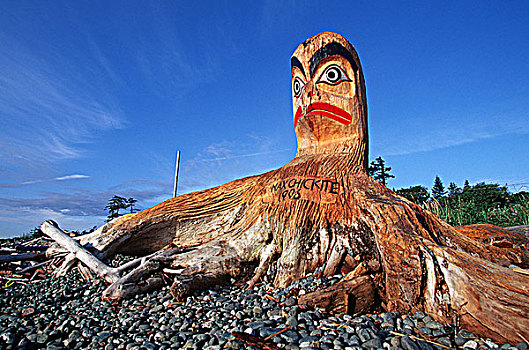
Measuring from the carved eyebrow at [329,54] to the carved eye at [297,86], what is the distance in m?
0.28

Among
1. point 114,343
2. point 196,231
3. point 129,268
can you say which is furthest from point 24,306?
point 196,231

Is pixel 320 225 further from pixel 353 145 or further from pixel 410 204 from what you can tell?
pixel 353 145

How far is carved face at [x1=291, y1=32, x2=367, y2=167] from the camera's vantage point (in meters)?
5.69

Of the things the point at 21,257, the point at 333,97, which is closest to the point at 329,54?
the point at 333,97

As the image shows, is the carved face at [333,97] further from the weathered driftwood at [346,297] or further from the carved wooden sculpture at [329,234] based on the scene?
the weathered driftwood at [346,297]

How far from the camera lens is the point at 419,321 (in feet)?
10.8

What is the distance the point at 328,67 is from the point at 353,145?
4.93 ft

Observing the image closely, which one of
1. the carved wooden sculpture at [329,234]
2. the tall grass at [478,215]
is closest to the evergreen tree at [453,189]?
the tall grass at [478,215]

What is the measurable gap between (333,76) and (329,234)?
2959mm

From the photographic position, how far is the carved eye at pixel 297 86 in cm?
598

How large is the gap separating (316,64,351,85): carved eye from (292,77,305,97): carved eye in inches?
14.8

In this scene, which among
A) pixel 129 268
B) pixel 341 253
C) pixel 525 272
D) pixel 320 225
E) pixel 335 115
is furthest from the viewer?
pixel 335 115

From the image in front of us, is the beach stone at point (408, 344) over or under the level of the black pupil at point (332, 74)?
under

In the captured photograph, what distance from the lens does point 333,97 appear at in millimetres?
5684
